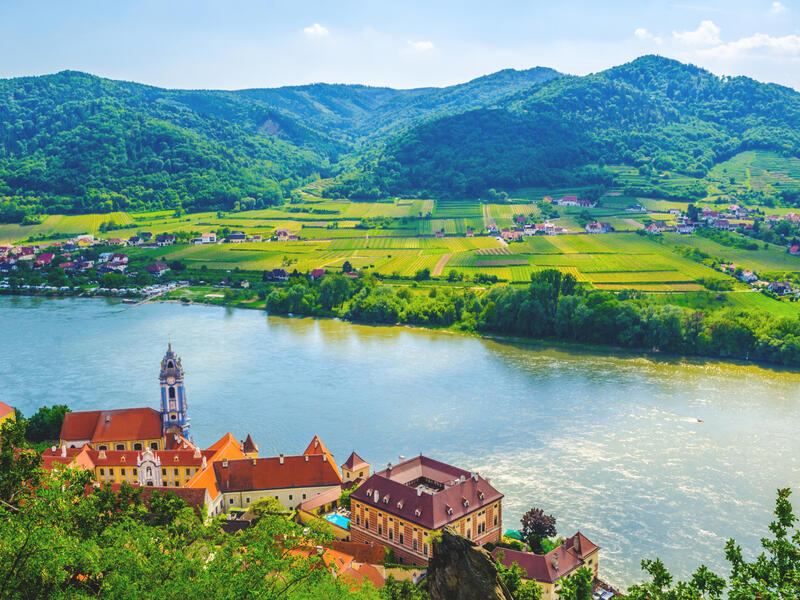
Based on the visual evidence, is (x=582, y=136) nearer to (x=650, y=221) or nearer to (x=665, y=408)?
(x=650, y=221)

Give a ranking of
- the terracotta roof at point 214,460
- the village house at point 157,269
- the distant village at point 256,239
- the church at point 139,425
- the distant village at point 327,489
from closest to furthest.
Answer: the distant village at point 327,489 → the terracotta roof at point 214,460 → the church at point 139,425 → the distant village at point 256,239 → the village house at point 157,269

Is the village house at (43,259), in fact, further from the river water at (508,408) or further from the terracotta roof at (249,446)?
the terracotta roof at (249,446)

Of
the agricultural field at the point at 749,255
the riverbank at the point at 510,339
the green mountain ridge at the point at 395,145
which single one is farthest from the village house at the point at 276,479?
the green mountain ridge at the point at 395,145

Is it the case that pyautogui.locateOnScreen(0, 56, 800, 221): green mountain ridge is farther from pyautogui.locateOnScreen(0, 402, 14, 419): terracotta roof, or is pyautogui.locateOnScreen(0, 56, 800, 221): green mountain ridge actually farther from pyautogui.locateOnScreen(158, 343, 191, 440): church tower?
pyautogui.locateOnScreen(158, 343, 191, 440): church tower

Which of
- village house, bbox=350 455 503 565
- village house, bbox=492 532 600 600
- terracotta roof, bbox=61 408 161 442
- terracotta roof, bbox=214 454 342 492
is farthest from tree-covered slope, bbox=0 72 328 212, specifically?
village house, bbox=492 532 600 600

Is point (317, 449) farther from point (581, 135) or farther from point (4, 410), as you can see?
point (581, 135)

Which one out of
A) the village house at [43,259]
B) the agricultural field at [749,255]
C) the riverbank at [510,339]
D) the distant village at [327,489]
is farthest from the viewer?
the village house at [43,259]

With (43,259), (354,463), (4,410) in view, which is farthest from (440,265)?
(4,410)

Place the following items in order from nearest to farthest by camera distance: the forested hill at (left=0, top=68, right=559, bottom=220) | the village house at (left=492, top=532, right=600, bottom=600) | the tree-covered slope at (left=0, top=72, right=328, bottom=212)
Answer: the village house at (left=492, top=532, right=600, bottom=600) < the forested hill at (left=0, top=68, right=559, bottom=220) < the tree-covered slope at (left=0, top=72, right=328, bottom=212)
